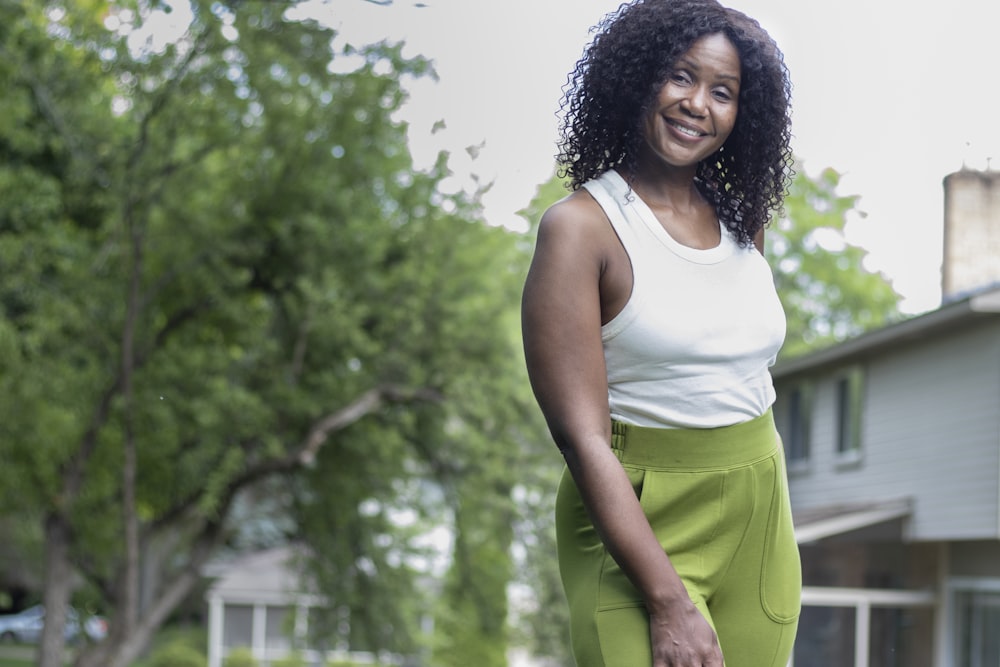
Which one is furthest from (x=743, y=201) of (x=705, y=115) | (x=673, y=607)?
(x=673, y=607)

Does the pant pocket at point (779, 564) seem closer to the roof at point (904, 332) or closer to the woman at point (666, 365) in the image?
the woman at point (666, 365)

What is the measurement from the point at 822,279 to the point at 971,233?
7.96 meters

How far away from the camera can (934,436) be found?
15.5 meters

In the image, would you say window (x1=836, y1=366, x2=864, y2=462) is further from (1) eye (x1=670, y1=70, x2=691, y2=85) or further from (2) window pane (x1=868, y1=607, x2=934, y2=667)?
(1) eye (x1=670, y1=70, x2=691, y2=85)

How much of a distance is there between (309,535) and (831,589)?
22.0ft

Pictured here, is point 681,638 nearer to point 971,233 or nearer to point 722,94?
point 722,94

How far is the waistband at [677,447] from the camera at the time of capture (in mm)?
1503

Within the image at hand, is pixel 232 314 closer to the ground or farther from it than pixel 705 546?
farther from it

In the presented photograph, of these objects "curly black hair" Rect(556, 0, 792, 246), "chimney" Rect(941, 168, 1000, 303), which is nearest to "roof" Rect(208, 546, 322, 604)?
"chimney" Rect(941, 168, 1000, 303)

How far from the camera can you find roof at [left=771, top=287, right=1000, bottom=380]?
44.5ft

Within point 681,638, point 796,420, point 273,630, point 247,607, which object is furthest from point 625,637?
point 273,630

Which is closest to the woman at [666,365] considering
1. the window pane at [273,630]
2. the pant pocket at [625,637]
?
the pant pocket at [625,637]

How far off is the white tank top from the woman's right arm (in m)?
0.04

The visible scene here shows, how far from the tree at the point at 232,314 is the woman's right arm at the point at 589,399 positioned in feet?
31.7
